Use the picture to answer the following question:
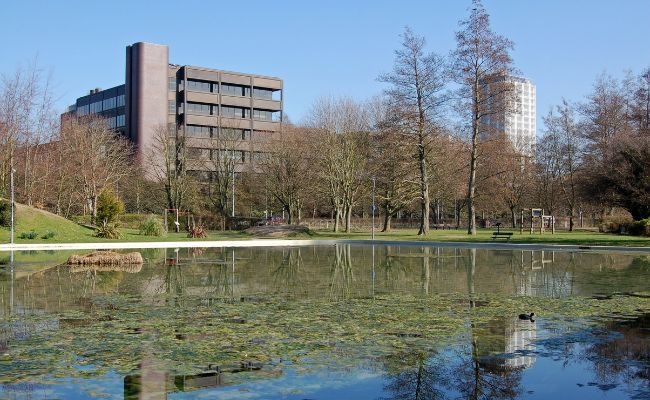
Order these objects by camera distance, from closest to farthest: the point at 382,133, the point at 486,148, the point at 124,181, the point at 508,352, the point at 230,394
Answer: the point at 230,394
the point at 508,352
the point at 382,133
the point at 486,148
the point at 124,181

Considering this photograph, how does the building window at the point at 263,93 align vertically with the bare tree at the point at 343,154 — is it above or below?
above

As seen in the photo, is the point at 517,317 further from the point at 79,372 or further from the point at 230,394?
the point at 79,372

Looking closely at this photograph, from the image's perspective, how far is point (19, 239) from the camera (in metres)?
36.5

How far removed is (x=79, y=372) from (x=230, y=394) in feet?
7.13

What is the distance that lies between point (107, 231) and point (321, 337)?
3306 centimetres

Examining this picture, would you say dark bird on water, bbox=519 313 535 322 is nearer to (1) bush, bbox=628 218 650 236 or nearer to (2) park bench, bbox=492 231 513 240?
(2) park bench, bbox=492 231 513 240

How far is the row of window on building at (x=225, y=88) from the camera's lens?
3728 inches

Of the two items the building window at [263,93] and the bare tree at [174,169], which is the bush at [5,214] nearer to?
the bare tree at [174,169]

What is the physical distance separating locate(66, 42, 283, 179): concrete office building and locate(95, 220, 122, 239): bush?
37083 mm

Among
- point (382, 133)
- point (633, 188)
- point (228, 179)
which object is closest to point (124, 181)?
point (228, 179)

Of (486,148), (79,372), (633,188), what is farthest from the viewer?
(486,148)

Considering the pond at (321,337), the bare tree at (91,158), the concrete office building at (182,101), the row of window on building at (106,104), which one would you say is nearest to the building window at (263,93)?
the concrete office building at (182,101)

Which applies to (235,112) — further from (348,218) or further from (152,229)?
(152,229)

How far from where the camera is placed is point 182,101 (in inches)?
3708
